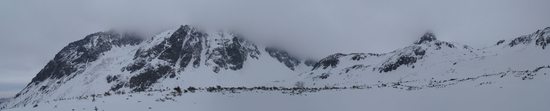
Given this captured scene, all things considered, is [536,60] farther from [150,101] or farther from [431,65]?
[150,101]

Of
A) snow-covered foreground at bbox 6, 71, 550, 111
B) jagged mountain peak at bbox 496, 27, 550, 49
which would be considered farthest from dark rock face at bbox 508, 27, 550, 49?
snow-covered foreground at bbox 6, 71, 550, 111

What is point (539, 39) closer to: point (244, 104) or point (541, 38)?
point (541, 38)

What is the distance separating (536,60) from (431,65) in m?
45.4

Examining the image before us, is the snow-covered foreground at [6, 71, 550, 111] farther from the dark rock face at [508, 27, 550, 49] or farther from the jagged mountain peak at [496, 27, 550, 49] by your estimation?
the jagged mountain peak at [496, 27, 550, 49]

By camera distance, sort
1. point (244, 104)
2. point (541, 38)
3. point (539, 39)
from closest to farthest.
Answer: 1. point (244, 104)
2. point (541, 38)
3. point (539, 39)

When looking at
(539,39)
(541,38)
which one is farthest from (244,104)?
(539,39)

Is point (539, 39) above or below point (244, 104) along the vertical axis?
above

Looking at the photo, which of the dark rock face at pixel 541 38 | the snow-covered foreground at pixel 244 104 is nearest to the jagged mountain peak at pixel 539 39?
the dark rock face at pixel 541 38

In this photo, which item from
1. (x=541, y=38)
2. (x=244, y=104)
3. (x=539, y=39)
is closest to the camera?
(x=244, y=104)

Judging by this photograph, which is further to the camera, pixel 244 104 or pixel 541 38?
pixel 541 38

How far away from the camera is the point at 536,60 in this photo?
154 metres

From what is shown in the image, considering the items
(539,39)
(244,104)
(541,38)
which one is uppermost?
(541,38)

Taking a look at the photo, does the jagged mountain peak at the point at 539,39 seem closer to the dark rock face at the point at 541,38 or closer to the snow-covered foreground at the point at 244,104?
the dark rock face at the point at 541,38

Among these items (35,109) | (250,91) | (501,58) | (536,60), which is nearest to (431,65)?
(501,58)
